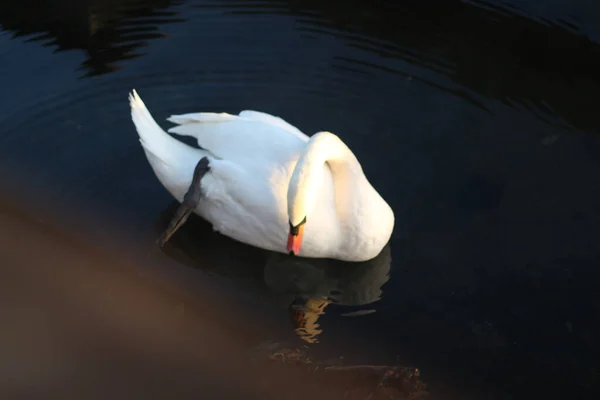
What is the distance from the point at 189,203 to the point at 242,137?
0.57 metres

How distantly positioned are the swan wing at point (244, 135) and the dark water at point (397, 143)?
25.5 inches

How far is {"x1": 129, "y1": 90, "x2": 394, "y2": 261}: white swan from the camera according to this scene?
180 inches

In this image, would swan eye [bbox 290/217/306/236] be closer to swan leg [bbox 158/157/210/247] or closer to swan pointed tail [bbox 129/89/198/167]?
swan leg [bbox 158/157/210/247]

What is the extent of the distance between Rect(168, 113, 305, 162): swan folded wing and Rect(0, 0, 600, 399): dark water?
65 cm

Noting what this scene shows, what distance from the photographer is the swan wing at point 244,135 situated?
15.8ft

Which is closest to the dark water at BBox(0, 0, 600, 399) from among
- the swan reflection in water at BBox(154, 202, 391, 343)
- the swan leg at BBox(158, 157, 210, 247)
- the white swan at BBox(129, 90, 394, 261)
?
the swan reflection in water at BBox(154, 202, 391, 343)

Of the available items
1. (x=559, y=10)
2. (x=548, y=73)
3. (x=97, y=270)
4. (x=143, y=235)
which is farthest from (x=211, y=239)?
(x=559, y=10)

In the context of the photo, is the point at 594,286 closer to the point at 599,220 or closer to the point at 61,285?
the point at 599,220

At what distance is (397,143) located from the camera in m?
5.84

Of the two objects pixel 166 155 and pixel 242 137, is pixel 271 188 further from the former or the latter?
pixel 166 155

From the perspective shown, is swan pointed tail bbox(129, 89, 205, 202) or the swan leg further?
swan pointed tail bbox(129, 89, 205, 202)

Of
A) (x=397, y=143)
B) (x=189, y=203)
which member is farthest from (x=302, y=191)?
(x=397, y=143)

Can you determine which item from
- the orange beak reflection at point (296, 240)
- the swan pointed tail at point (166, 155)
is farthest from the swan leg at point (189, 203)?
the orange beak reflection at point (296, 240)

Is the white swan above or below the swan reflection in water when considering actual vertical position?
above
